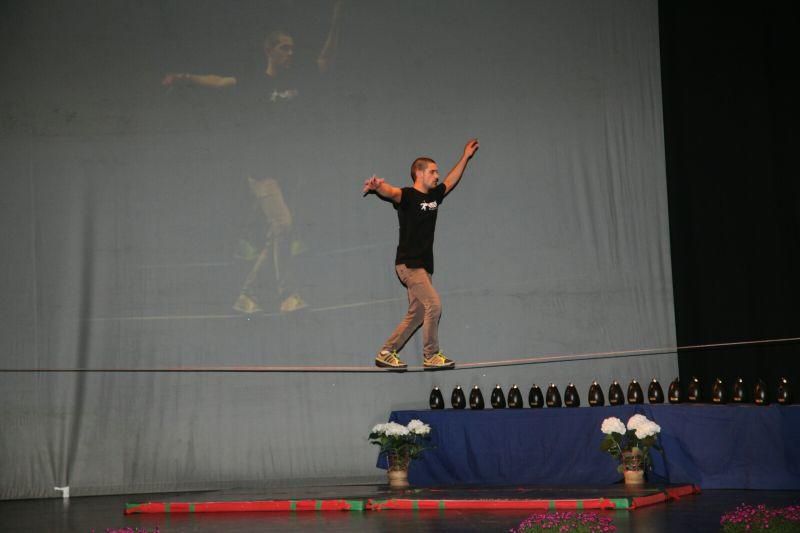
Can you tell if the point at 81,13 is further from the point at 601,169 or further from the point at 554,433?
the point at 554,433

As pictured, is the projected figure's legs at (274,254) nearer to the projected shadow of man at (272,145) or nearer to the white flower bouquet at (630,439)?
the projected shadow of man at (272,145)

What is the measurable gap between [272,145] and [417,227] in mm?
3344

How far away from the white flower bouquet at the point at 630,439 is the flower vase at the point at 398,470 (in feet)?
5.69

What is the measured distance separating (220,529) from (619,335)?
492 centimetres

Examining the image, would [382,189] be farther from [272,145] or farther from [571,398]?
[272,145]

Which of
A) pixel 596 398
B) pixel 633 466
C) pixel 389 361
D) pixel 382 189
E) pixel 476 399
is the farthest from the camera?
pixel 476 399

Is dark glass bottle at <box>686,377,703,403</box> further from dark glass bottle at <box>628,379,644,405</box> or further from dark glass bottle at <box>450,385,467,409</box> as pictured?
dark glass bottle at <box>450,385,467,409</box>

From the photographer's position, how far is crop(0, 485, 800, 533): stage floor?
6363mm

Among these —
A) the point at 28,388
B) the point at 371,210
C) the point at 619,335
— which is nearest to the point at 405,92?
the point at 371,210

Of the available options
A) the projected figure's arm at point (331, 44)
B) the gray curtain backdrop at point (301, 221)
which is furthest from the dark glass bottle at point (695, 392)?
the projected figure's arm at point (331, 44)

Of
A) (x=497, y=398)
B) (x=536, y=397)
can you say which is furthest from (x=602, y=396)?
(x=497, y=398)

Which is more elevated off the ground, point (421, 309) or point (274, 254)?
point (274, 254)

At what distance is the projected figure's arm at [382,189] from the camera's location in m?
7.19

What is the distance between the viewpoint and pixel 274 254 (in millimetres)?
10383
